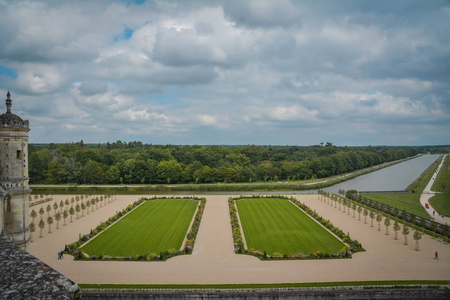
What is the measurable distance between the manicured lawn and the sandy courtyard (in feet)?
31.4

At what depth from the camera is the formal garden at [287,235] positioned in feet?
74.6

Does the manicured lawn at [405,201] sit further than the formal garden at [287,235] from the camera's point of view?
Yes

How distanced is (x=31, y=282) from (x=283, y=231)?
80.5 ft

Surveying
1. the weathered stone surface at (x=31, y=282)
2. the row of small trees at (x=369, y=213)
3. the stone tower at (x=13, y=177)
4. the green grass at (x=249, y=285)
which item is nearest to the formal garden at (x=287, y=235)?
the row of small trees at (x=369, y=213)

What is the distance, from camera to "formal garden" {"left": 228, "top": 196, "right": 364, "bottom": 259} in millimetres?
22734

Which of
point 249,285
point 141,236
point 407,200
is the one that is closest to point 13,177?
point 249,285

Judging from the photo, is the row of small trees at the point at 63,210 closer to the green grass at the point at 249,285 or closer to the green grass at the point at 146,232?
the green grass at the point at 146,232

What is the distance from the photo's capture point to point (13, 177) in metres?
15.4

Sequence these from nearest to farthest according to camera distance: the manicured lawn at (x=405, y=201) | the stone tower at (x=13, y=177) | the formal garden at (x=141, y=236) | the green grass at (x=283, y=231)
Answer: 1. the stone tower at (x=13, y=177)
2. the formal garden at (x=141, y=236)
3. the green grass at (x=283, y=231)
4. the manicured lawn at (x=405, y=201)

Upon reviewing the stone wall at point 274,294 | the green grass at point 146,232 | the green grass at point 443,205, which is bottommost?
the stone wall at point 274,294

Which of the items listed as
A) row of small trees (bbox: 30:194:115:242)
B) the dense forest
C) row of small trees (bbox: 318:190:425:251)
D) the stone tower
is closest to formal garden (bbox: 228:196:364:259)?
row of small trees (bbox: 318:190:425:251)

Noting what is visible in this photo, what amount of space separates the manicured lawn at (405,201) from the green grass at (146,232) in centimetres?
2377

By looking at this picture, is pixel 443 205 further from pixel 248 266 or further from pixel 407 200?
pixel 248 266

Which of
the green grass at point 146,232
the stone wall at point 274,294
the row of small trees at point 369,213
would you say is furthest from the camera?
the row of small trees at point 369,213
